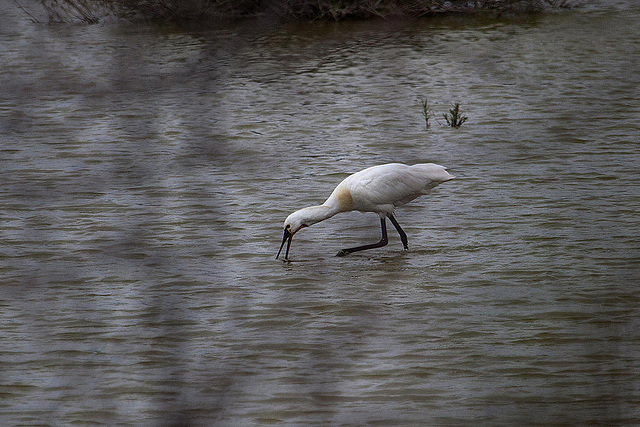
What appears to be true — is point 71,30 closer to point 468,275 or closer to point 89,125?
point 89,125

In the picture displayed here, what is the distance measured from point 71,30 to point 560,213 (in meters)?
7.23

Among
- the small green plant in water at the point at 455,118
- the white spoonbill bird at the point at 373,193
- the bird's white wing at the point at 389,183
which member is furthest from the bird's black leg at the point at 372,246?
the small green plant in water at the point at 455,118

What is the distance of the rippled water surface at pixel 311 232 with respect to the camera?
1405 mm

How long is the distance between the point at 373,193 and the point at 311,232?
105 centimetres

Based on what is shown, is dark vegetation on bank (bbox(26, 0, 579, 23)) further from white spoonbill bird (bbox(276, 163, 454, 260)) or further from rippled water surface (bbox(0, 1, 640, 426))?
white spoonbill bird (bbox(276, 163, 454, 260))

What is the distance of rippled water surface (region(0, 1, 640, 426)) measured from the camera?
4.61 feet

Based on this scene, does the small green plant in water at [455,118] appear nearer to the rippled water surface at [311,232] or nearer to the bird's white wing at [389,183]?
the rippled water surface at [311,232]

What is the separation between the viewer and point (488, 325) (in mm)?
5789

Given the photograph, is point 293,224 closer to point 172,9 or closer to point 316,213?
point 316,213

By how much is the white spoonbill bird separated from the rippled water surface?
0.91 feet

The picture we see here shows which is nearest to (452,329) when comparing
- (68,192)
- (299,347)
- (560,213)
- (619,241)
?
(299,347)

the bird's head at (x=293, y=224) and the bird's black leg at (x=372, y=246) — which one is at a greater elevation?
the bird's head at (x=293, y=224)

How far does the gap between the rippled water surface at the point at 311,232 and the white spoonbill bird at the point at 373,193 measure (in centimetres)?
28

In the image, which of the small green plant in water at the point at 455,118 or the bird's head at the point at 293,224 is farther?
the small green plant in water at the point at 455,118
